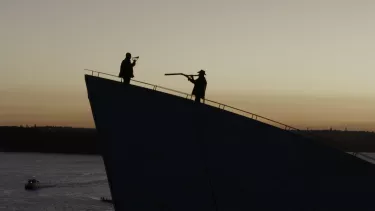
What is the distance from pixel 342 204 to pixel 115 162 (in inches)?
253

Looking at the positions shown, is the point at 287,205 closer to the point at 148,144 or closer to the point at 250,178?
the point at 250,178

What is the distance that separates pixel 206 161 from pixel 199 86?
2.14 meters

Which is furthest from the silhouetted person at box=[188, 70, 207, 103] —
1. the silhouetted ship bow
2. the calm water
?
the calm water

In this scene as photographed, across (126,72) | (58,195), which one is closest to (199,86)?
(126,72)

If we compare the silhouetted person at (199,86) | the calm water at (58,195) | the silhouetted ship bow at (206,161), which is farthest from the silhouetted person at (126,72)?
the calm water at (58,195)

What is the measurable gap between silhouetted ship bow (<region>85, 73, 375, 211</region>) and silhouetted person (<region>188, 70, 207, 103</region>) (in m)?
0.42

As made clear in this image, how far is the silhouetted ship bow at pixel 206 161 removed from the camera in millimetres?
14242

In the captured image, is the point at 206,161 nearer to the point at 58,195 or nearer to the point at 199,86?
the point at 199,86

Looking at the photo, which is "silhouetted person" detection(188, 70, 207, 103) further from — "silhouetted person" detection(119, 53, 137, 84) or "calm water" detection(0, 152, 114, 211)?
"calm water" detection(0, 152, 114, 211)

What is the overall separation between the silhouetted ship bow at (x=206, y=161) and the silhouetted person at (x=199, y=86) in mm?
417

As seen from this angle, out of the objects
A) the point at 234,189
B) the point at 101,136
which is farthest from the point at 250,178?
the point at 101,136

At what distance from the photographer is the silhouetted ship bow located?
561 inches

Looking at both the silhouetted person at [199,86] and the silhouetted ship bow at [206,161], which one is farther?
the silhouetted person at [199,86]

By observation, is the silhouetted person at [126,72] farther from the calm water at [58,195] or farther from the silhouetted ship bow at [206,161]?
the calm water at [58,195]
